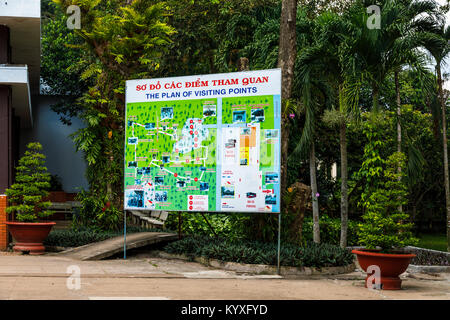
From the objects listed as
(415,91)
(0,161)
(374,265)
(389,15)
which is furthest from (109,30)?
(415,91)

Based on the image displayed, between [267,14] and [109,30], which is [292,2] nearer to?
[109,30]

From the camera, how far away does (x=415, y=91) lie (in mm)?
28297

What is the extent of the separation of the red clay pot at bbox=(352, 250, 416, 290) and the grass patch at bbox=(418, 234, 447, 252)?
12.6 meters

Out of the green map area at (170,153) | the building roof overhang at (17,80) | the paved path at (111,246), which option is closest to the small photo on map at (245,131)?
the green map area at (170,153)

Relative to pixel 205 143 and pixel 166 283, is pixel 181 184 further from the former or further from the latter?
pixel 166 283

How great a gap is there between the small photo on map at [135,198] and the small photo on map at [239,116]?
2.62m

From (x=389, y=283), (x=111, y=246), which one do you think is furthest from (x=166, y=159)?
(x=389, y=283)

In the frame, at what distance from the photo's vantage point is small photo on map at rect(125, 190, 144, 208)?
1346 centimetres

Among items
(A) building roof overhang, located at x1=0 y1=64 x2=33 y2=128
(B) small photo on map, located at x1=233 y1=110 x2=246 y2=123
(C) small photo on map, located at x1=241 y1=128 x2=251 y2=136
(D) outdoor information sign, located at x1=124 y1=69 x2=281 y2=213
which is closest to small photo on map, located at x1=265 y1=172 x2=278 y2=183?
(D) outdoor information sign, located at x1=124 y1=69 x2=281 y2=213

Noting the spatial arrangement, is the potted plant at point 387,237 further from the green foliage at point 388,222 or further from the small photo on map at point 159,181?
the small photo on map at point 159,181

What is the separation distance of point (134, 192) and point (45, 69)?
17.4 meters

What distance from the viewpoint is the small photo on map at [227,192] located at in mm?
12547

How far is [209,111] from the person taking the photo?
12906mm

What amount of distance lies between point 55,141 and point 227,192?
19.5m
